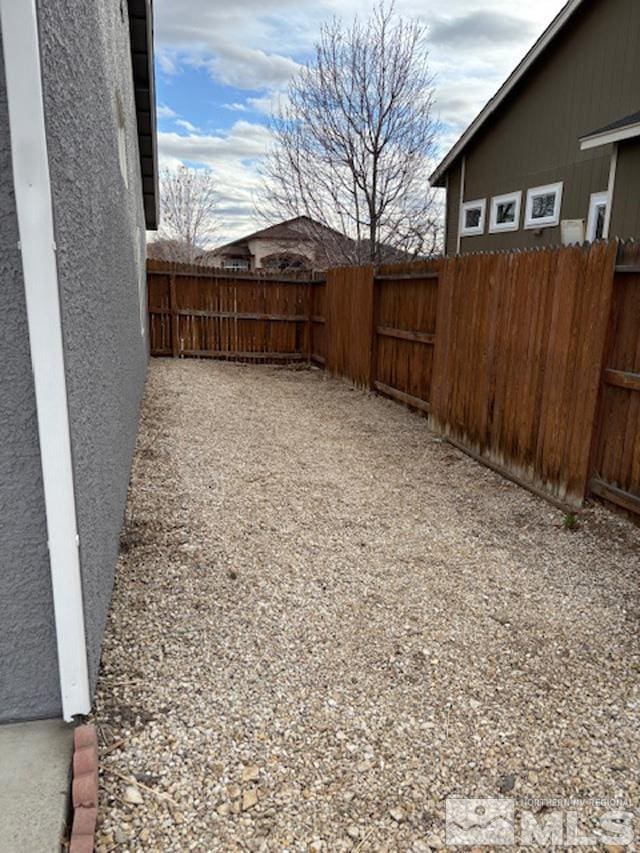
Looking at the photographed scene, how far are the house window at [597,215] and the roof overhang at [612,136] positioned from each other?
1.04 metres

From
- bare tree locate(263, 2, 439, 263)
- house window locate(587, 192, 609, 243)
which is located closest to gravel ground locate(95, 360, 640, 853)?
house window locate(587, 192, 609, 243)

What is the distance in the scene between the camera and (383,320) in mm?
8102

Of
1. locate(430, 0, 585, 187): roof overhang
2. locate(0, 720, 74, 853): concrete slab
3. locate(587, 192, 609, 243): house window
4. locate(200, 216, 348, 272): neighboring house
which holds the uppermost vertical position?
locate(430, 0, 585, 187): roof overhang

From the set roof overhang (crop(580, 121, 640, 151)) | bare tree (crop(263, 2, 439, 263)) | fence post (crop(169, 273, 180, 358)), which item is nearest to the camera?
roof overhang (crop(580, 121, 640, 151))

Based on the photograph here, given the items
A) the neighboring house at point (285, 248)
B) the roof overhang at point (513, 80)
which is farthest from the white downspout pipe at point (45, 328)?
the neighboring house at point (285, 248)

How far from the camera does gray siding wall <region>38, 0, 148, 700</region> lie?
5.70 ft

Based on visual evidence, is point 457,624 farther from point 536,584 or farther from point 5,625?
point 5,625

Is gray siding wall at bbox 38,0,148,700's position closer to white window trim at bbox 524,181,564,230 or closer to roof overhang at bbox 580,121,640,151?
roof overhang at bbox 580,121,640,151

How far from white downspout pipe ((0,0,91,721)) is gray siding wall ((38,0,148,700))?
0.28 feet

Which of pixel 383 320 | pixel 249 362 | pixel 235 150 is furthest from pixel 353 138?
pixel 235 150

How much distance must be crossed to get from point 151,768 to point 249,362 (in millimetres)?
10554

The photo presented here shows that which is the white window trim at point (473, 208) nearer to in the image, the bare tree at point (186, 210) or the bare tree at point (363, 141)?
the bare tree at point (363, 141)

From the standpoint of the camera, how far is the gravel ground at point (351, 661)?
5.58 feet

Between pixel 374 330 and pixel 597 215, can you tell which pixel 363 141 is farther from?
pixel 374 330
